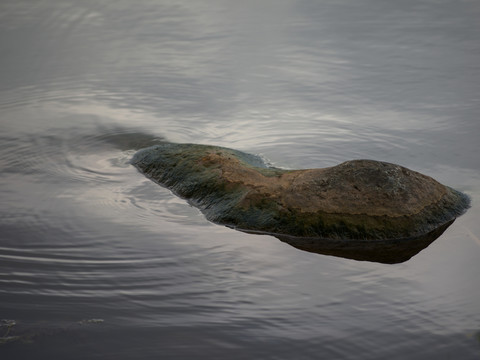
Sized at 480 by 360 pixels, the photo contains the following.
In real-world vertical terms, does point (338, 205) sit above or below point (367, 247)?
above

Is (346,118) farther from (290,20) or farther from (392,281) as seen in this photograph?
(290,20)

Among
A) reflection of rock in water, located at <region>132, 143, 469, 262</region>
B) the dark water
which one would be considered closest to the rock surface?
reflection of rock in water, located at <region>132, 143, 469, 262</region>

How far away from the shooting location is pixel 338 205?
486cm

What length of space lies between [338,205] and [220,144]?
7.55ft

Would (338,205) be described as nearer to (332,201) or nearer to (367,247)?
(332,201)

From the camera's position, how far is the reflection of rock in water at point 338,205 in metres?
4.80

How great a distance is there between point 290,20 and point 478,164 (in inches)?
238

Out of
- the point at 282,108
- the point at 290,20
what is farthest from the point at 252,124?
the point at 290,20

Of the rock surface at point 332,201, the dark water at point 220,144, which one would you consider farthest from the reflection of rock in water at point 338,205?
the dark water at point 220,144

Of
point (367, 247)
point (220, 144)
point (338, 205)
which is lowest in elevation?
point (367, 247)

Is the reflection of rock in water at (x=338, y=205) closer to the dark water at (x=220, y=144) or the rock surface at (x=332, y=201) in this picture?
the rock surface at (x=332, y=201)

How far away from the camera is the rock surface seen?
4828mm

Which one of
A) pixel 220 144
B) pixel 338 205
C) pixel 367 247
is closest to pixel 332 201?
pixel 338 205

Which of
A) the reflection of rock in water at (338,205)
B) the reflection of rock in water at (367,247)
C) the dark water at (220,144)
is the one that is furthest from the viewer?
the reflection of rock in water at (338,205)
